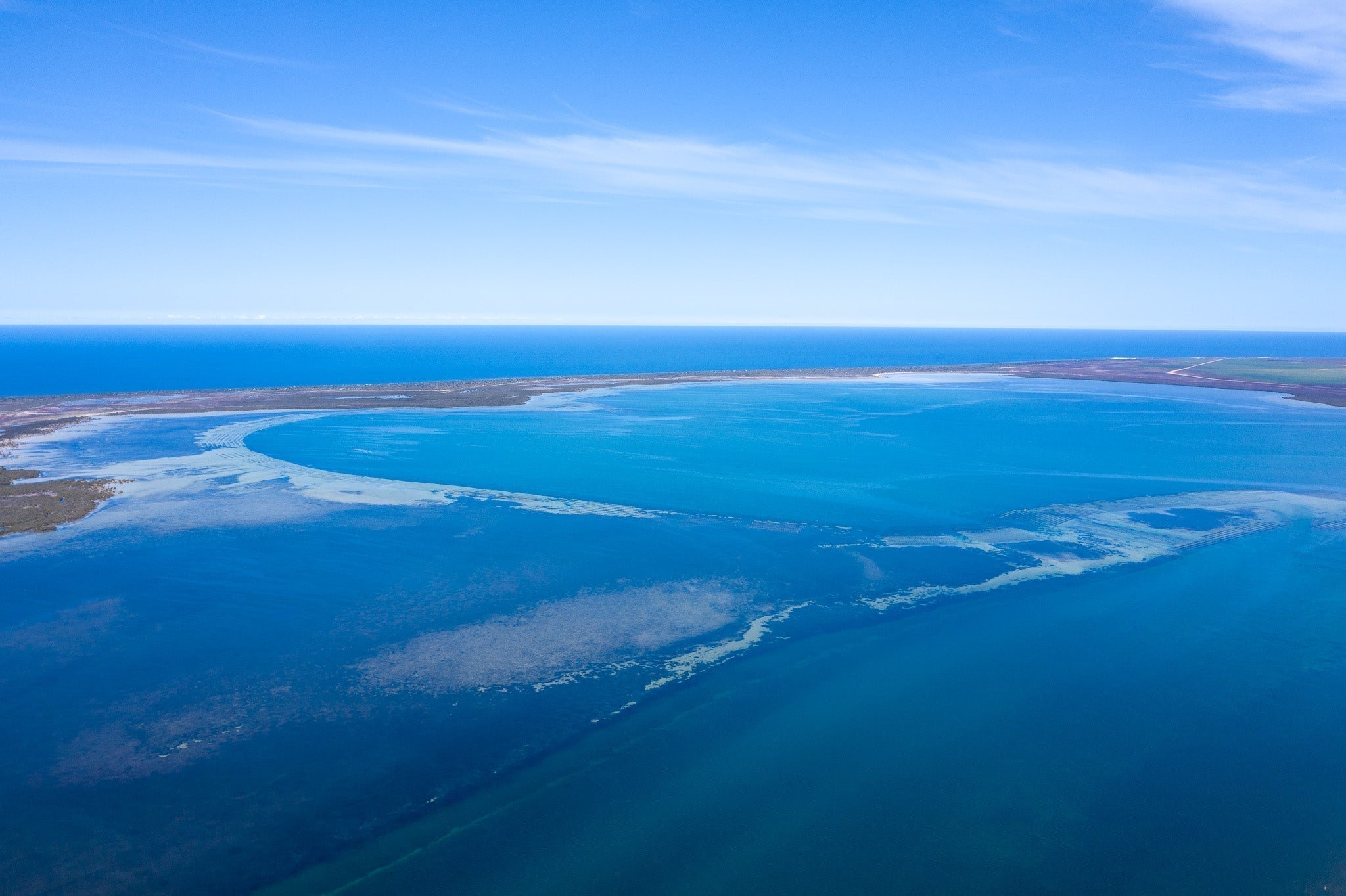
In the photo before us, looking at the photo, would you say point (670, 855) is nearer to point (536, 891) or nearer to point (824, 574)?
point (536, 891)

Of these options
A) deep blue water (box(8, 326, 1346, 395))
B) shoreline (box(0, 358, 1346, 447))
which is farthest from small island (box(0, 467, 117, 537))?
deep blue water (box(8, 326, 1346, 395))

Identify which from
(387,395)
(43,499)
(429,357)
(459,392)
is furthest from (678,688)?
(429,357)

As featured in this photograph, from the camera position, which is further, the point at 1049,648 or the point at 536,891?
the point at 1049,648

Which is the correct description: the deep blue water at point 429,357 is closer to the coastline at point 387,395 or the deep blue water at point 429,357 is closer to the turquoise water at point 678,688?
the coastline at point 387,395

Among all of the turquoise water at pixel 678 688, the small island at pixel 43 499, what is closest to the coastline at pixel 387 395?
the small island at pixel 43 499

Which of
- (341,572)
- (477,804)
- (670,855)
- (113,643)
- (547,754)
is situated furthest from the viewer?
(341,572)

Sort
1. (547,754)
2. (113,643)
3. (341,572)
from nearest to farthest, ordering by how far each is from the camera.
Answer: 1. (547,754)
2. (113,643)
3. (341,572)

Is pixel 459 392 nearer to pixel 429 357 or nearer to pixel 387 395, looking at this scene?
pixel 387 395

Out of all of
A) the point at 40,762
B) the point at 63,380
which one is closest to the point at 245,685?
the point at 40,762

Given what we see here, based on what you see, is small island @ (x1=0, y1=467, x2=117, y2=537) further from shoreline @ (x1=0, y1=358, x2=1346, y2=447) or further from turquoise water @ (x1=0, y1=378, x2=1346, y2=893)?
shoreline @ (x1=0, y1=358, x2=1346, y2=447)
